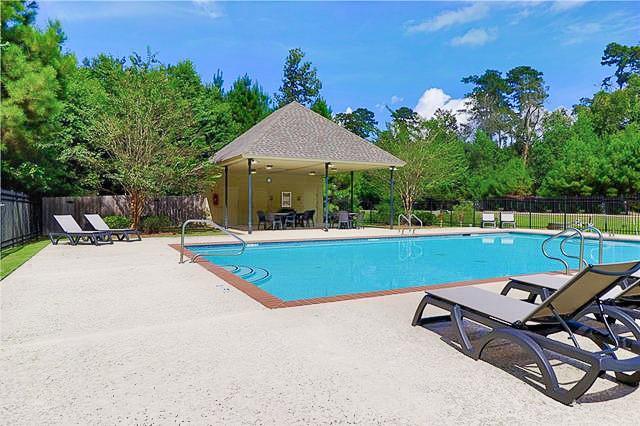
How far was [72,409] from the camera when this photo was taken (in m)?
2.69

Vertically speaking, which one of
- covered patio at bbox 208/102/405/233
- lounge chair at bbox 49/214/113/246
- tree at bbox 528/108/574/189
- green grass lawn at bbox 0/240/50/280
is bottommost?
green grass lawn at bbox 0/240/50/280

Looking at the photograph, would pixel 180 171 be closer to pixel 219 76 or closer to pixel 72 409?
pixel 72 409

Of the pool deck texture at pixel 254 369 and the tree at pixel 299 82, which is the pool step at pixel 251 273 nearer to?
the pool deck texture at pixel 254 369

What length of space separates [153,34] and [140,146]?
26.3ft

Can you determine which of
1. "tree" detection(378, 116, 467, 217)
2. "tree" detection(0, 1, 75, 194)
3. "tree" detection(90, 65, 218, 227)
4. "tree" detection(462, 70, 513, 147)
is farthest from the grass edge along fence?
"tree" detection(462, 70, 513, 147)

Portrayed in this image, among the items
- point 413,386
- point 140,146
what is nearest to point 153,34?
point 140,146

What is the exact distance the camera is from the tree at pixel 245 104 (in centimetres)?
2916

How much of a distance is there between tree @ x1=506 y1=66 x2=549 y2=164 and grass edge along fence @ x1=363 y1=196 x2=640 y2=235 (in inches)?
971

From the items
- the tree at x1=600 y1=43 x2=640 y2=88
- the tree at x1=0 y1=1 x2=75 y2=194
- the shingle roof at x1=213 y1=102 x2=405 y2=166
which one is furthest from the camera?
the tree at x1=600 y1=43 x2=640 y2=88

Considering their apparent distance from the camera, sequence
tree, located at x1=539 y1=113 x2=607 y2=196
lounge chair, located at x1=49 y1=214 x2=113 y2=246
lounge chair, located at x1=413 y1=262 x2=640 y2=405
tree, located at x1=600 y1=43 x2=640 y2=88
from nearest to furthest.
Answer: lounge chair, located at x1=413 y1=262 x2=640 y2=405, lounge chair, located at x1=49 y1=214 x2=113 y2=246, tree, located at x1=539 y1=113 x2=607 y2=196, tree, located at x1=600 y1=43 x2=640 y2=88

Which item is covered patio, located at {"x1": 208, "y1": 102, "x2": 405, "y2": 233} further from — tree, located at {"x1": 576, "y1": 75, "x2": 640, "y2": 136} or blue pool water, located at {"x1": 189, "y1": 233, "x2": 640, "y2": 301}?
tree, located at {"x1": 576, "y1": 75, "x2": 640, "y2": 136}

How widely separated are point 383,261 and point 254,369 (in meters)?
7.86

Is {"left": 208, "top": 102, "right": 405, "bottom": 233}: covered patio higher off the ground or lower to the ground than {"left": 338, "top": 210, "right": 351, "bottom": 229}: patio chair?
higher

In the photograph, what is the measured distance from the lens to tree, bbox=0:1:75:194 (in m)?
12.4
